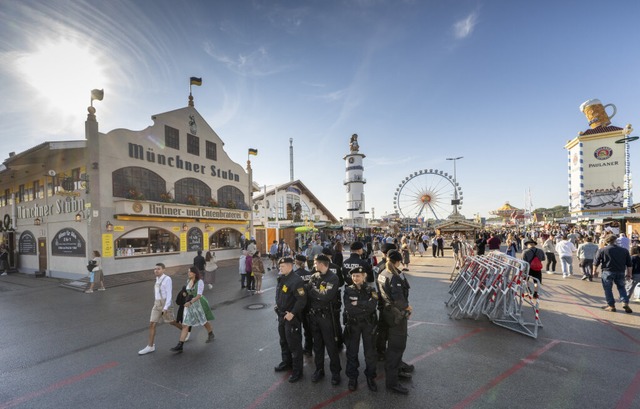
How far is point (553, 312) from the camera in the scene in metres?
7.55

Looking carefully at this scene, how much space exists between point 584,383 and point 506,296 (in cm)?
266

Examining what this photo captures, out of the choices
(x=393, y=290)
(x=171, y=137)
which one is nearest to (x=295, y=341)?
(x=393, y=290)

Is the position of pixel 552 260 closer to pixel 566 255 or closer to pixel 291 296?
pixel 566 255

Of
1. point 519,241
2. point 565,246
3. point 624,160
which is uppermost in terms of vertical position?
point 624,160

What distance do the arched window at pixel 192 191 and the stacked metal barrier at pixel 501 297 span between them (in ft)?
56.1

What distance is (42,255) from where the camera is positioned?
1744 cm

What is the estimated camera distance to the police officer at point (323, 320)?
443 cm

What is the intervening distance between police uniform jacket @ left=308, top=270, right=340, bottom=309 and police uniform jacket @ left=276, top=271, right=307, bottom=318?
0.15m

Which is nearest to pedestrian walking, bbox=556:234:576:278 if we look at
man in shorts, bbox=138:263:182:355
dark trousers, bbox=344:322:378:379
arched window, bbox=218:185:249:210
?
dark trousers, bbox=344:322:378:379

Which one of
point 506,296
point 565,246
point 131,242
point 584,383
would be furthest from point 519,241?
point 131,242

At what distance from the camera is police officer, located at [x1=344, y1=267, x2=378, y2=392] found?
4188mm

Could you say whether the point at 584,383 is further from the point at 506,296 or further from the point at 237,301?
the point at 237,301

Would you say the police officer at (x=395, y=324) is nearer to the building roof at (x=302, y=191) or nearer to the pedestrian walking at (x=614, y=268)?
the pedestrian walking at (x=614, y=268)

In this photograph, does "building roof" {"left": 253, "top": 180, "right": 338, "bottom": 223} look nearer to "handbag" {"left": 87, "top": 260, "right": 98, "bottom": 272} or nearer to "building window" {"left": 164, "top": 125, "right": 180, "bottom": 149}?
"building window" {"left": 164, "top": 125, "right": 180, "bottom": 149}
